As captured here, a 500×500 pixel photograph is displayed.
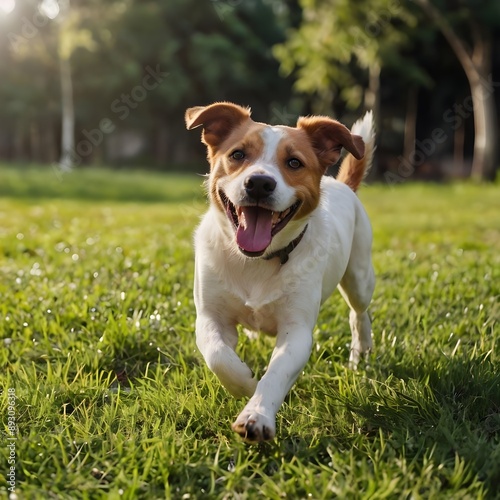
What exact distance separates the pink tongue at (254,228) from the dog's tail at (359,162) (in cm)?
176

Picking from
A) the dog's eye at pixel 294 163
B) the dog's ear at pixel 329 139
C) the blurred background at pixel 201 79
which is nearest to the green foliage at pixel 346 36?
the blurred background at pixel 201 79

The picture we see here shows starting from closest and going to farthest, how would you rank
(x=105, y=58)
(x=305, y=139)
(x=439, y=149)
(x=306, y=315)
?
(x=306, y=315) → (x=305, y=139) → (x=439, y=149) → (x=105, y=58)

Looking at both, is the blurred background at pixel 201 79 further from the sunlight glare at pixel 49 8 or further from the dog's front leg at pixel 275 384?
the dog's front leg at pixel 275 384

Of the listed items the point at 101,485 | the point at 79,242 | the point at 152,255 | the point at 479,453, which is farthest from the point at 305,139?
the point at 79,242

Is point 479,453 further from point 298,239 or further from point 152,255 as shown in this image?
point 152,255

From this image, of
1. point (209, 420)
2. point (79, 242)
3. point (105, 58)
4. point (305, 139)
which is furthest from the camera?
point (105, 58)

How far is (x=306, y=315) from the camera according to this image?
3.58 metres

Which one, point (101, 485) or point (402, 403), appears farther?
point (402, 403)

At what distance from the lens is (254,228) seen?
356cm

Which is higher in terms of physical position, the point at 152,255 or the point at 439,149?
the point at 439,149

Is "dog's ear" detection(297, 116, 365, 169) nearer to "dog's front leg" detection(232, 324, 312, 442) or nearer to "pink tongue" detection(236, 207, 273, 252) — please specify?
"pink tongue" detection(236, 207, 273, 252)

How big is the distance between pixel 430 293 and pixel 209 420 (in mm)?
2842

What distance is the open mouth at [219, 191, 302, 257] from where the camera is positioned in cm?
348

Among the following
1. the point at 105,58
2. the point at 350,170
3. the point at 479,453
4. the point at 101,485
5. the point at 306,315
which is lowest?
the point at 101,485
